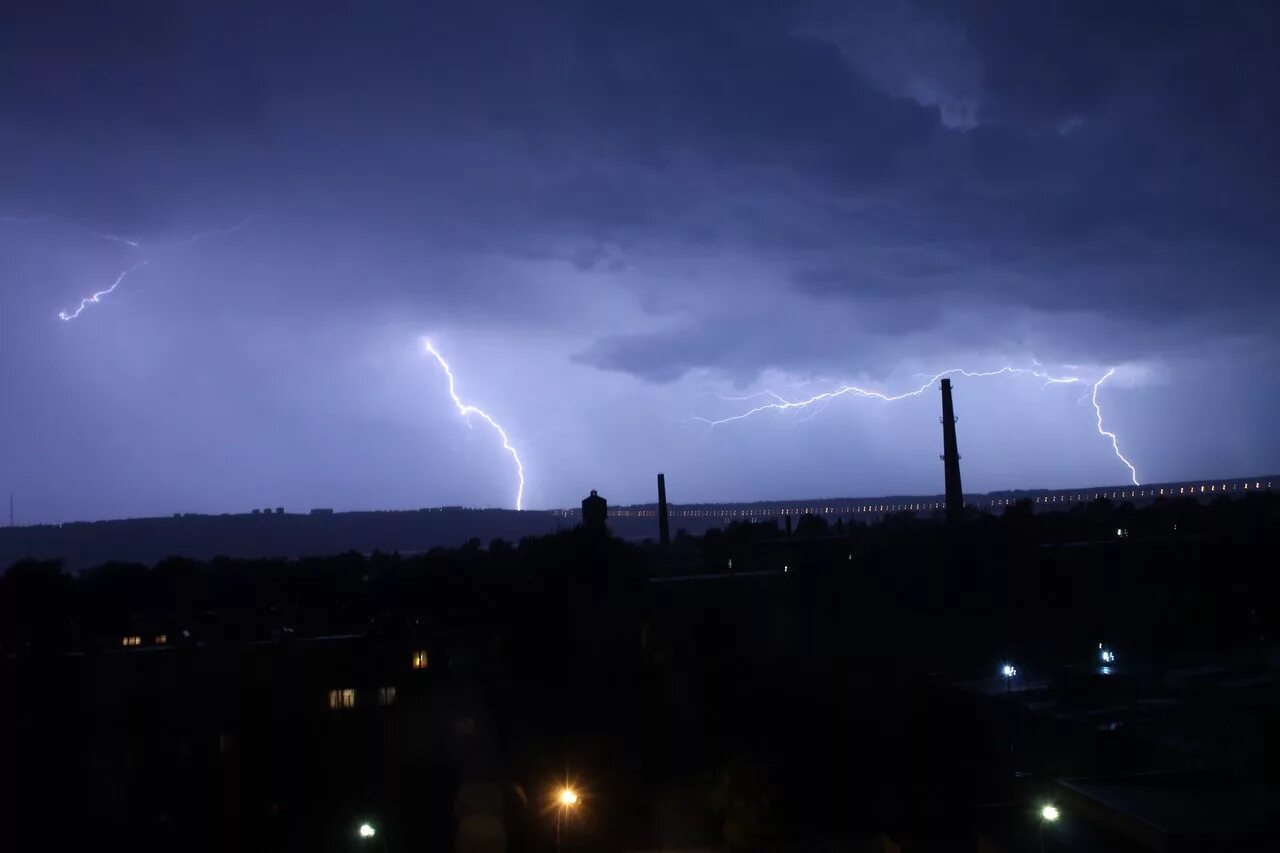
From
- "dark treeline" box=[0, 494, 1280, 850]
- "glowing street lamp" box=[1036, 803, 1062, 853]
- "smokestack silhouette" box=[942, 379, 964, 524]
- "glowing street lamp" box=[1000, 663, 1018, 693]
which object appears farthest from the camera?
"smokestack silhouette" box=[942, 379, 964, 524]

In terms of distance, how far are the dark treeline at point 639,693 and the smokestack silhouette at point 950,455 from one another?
7.32 m

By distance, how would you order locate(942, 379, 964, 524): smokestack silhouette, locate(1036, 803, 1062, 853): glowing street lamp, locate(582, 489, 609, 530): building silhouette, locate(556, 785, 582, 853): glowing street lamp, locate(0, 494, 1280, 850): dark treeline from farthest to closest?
locate(942, 379, 964, 524): smokestack silhouette → locate(582, 489, 609, 530): building silhouette → locate(0, 494, 1280, 850): dark treeline → locate(556, 785, 582, 853): glowing street lamp → locate(1036, 803, 1062, 853): glowing street lamp

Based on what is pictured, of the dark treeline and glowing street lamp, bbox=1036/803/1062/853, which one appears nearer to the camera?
glowing street lamp, bbox=1036/803/1062/853

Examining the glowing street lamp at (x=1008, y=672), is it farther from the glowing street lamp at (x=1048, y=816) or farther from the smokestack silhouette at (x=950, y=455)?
the smokestack silhouette at (x=950, y=455)

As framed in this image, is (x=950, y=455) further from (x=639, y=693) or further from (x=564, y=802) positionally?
(x=564, y=802)

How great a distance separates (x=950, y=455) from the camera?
117 ft

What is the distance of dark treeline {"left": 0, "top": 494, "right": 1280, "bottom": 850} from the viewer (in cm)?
1284

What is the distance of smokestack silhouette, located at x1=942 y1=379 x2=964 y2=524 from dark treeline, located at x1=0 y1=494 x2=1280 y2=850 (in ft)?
24.0

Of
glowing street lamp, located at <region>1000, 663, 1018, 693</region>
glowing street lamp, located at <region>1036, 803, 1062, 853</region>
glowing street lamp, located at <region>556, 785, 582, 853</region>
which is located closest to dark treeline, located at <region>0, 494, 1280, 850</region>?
glowing street lamp, located at <region>556, 785, 582, 853</region>

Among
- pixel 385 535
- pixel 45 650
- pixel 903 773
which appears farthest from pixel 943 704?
pixel 385 535

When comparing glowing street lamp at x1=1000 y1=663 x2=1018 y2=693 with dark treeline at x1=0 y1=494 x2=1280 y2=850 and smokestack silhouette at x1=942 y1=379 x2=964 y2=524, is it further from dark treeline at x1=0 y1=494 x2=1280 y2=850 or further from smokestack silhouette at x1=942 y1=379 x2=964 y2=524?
smokestack silhouette at x1=942 y1=379 x2=964 y2=524

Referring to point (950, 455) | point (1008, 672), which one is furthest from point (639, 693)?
point (950, 455)

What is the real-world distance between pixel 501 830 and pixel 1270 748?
30.9 ft

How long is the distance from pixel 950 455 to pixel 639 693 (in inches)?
902
